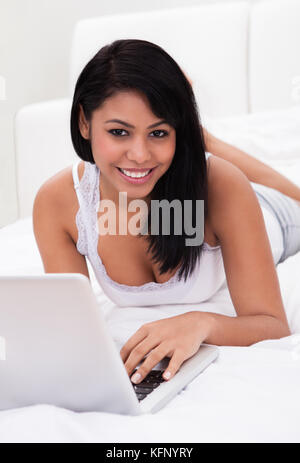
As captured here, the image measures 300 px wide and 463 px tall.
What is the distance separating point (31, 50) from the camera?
305 cm

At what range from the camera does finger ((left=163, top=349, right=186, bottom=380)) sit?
2.79 feet

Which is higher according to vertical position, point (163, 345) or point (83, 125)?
point (83, 125)

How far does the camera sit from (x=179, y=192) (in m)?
1.15

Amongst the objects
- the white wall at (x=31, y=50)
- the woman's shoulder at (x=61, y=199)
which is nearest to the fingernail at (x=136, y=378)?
the woman's shoulder at (x=61, y=199)

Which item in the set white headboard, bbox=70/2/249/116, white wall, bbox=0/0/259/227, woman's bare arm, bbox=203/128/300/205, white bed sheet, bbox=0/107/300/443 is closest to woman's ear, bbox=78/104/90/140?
white bed sheet, bbox=0/107/300/443

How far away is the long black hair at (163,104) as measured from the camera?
3.28ft

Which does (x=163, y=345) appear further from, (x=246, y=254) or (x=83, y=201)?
(x=83, y=201)

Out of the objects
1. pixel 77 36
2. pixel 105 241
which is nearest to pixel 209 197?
pixel 105 241

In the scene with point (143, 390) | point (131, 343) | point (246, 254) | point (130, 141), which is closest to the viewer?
point (143, 390)

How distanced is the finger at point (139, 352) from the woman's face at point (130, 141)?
11.7 inches

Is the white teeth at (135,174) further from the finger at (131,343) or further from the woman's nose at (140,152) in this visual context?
the finger at (131,343)

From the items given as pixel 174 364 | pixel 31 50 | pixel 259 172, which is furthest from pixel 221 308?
pixel 31 50

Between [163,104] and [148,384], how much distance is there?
43 centimetres

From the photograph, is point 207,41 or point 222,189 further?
point 207,41
